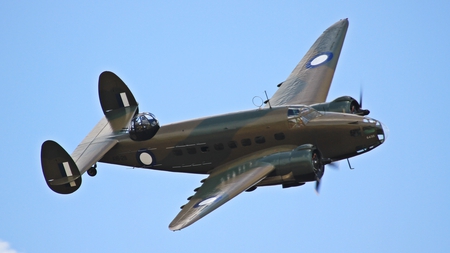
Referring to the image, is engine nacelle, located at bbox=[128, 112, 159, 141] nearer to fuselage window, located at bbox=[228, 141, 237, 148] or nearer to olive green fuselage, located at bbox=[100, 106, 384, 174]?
olive green fuselage, located at bbox=[100, 106, 384, 174]

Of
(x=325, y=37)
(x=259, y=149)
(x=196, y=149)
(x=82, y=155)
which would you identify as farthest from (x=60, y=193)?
(x=325, y=37)

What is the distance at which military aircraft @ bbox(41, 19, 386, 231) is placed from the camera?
32.2m

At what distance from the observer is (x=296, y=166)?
3191cm

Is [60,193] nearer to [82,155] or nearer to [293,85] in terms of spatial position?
[82,155]

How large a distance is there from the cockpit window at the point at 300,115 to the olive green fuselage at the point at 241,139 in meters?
0.03

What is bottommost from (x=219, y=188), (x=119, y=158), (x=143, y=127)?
(x=219, y=188)

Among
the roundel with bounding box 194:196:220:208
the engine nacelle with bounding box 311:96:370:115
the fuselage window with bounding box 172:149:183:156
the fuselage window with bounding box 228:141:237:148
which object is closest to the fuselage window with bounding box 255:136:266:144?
the fuselage window with bounding box 228:141:237:148

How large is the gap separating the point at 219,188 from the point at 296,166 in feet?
8.77

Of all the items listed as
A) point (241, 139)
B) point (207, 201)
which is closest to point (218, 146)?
point (241, 139)

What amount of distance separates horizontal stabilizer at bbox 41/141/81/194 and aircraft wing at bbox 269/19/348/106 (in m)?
8.53

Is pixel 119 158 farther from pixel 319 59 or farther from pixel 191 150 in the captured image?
pixel 319 59

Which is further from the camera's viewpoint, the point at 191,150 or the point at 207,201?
the point at 191,150

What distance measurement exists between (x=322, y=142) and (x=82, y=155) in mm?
8770

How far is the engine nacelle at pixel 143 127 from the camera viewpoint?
3544 centimetres
